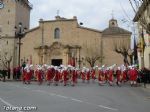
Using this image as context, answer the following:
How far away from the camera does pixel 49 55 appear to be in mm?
65125

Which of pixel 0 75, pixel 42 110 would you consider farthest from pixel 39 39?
pixel 42 110

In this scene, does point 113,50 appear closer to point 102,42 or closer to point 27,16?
point 102,42

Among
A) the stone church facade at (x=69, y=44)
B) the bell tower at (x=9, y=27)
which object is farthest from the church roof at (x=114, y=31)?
the bell tower at (x=9, y=27)

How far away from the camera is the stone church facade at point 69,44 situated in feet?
208

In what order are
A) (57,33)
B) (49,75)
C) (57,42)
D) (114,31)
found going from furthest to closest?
(114,31)
(57,33)
(57,42)
(49,75)

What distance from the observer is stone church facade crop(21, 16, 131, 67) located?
63500 mm

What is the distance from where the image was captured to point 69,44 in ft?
213

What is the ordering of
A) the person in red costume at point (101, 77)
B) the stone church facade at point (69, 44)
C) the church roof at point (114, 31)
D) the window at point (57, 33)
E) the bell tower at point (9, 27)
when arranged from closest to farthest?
the person in red costume at point (101, 77) < the stone church facade at point (69, 44) < the church roof at point (114, 31) < the window at point (57, 33) < the bell tower at point (9, 27)

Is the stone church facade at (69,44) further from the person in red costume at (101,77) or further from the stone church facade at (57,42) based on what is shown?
the person in red costume at (101,77)

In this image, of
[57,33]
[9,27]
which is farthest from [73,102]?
[9,27]

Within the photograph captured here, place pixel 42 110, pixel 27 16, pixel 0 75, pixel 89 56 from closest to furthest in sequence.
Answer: pixel 42 110 < pixel 0 75 < pixel 89 56 < pixel 27 16

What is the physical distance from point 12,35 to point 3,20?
3.51 m

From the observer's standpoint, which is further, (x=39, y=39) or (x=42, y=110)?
(x=39, y=39)

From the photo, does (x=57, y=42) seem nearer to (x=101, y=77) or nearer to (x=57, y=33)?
(x=57, y=33)
